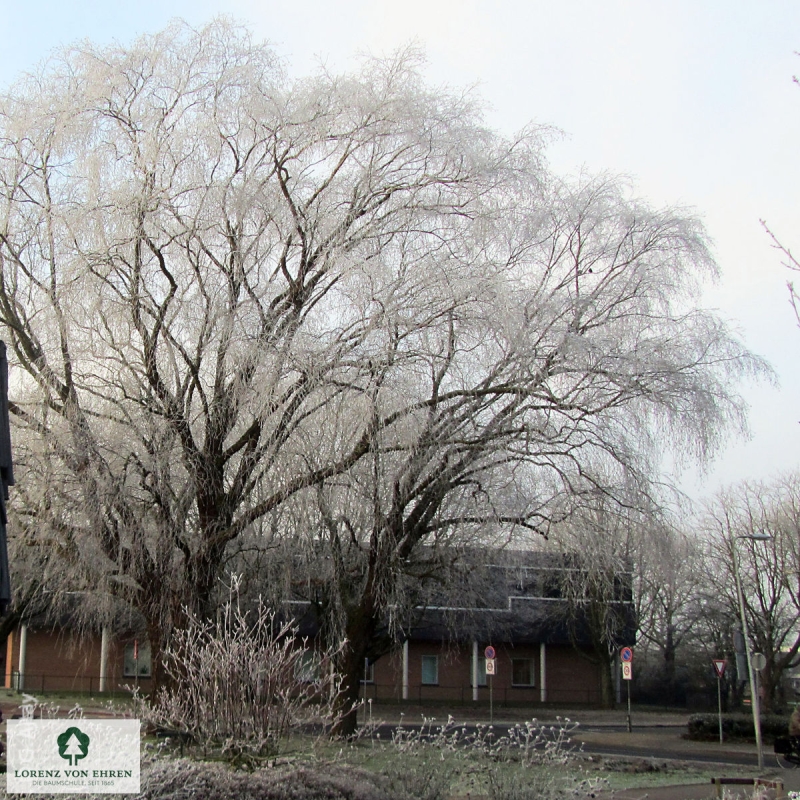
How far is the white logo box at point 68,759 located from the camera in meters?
8.86

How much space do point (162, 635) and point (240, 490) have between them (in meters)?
3.17

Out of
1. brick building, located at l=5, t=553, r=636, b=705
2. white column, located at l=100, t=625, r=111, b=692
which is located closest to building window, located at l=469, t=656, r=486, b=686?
brick building, located at l=5, t=553, r=636, b=705

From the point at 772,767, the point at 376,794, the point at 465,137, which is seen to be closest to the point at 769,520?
the point at 772,767

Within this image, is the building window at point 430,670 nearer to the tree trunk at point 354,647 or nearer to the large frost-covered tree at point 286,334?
the tree trunk at point 354,647

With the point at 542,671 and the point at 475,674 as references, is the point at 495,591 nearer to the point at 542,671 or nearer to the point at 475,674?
the point at 475,674

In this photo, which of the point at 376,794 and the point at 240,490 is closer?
the point at 376,794

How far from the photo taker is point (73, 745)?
9.35 m

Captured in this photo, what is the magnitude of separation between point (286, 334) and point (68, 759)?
726 cm

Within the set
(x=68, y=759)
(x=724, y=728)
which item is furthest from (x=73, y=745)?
(x=724, y=728)

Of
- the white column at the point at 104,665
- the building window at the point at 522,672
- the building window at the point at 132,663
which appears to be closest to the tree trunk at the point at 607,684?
the building window at the point at 522,672

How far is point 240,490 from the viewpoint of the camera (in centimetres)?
1577

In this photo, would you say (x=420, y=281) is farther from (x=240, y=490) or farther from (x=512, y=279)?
(x=240, y=490)

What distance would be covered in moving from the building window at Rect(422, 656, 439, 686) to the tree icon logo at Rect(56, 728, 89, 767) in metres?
36.2

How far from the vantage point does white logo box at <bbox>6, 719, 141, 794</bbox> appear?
29.1 ft
